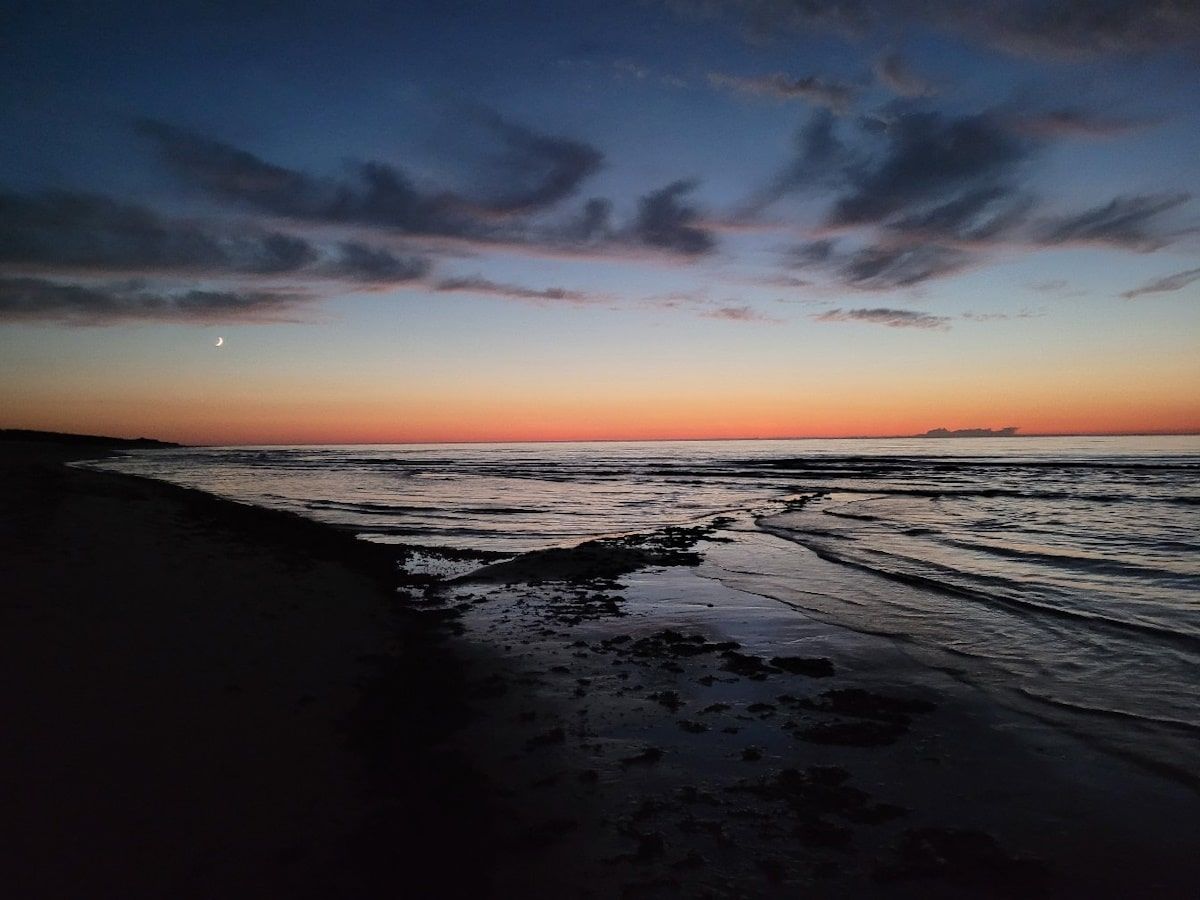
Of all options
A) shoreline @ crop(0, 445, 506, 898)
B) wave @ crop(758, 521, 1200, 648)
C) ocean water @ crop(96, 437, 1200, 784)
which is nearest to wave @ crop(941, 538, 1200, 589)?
ocean water @ crop(96, 437, 1200, 784)

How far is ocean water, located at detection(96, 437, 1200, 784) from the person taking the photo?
316 inches

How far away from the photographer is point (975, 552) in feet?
56.4

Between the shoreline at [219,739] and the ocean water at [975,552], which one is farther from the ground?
the shoreline at [219,739]

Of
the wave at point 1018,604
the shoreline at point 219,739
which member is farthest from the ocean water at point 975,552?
the shoreline at point 219,739

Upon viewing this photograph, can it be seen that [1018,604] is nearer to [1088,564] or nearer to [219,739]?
[1088,564]

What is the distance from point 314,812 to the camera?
4668mm

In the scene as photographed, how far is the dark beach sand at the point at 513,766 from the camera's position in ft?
13.4

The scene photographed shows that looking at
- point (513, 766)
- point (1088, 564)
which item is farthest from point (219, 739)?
point (1088, 564)

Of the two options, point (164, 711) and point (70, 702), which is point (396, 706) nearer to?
point (164, 711)

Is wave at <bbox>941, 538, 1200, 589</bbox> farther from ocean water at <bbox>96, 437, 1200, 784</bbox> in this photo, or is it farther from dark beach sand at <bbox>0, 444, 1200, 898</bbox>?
dark beach sand at <bbox>0, 444, 1200, 898</bbox>

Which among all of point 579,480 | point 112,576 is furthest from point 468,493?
point 112,576

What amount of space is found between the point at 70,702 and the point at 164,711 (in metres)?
0.73

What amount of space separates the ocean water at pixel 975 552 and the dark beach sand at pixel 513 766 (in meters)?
1.39

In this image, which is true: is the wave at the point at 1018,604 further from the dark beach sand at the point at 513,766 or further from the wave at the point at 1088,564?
the dark beach sand at the point at 513,766
